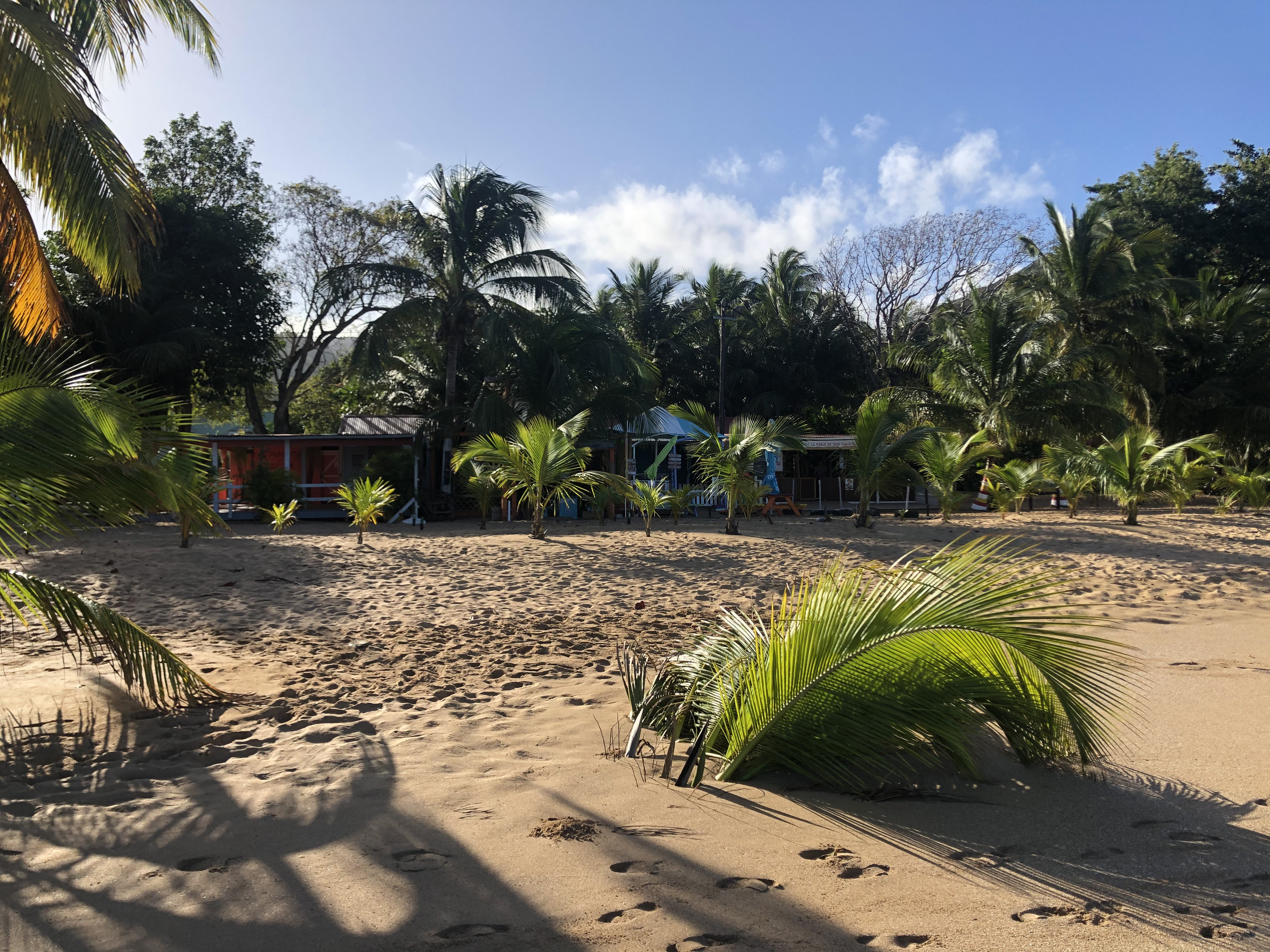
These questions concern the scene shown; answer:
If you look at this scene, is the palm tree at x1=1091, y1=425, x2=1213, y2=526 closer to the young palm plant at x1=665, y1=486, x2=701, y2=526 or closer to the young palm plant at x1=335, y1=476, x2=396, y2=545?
the young palm plant at x1=665, y1=486, x2=701, y2=526

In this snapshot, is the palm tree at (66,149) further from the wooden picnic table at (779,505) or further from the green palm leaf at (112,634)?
the wooden picnic table at (779,505)

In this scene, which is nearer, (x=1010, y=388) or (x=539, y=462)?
(x=539, y=462)

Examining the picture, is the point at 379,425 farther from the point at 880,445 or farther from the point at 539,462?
the point at 880,445

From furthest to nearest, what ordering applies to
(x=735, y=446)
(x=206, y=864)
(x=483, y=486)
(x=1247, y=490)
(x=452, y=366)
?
(x=452, y=366) → (x=1247, y=490) → (x=483, y=486) → (x=735, y=446) → (x=206, y=864)

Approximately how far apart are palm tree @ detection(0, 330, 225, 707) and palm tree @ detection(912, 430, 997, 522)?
13090 millimetres

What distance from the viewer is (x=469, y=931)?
247cm

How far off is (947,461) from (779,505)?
13.9 feet

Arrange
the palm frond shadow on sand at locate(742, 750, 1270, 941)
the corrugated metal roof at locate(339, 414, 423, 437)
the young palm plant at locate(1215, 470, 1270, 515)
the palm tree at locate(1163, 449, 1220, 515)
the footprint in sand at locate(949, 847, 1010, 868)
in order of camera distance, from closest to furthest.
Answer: the palm frond shadow on sand at locate(742, 750, 1270, 941)
the footprint in sand at locate(949, 847, 1010, 868)
the palm tree at locate(1163, 449, 1220, 515)
the young palm plant at locate(1215, 470, 1270, 515)
the corrugated metal roof at locate(339, 414, 423, 437)

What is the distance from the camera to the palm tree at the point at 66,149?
557 cm

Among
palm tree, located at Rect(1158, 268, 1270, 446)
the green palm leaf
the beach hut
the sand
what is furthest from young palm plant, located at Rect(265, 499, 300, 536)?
palm tree, located at Rect(1158, 268, 1270, 446)

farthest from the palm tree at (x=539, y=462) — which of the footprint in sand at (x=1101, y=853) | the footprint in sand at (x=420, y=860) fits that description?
the footprint in sand at (x=1101, y=853)

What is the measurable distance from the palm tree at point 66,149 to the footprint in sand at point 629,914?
20.0 ft

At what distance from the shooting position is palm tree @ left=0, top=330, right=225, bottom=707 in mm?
3955

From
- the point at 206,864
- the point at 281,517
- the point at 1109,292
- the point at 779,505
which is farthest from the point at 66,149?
the point at 1109,292
